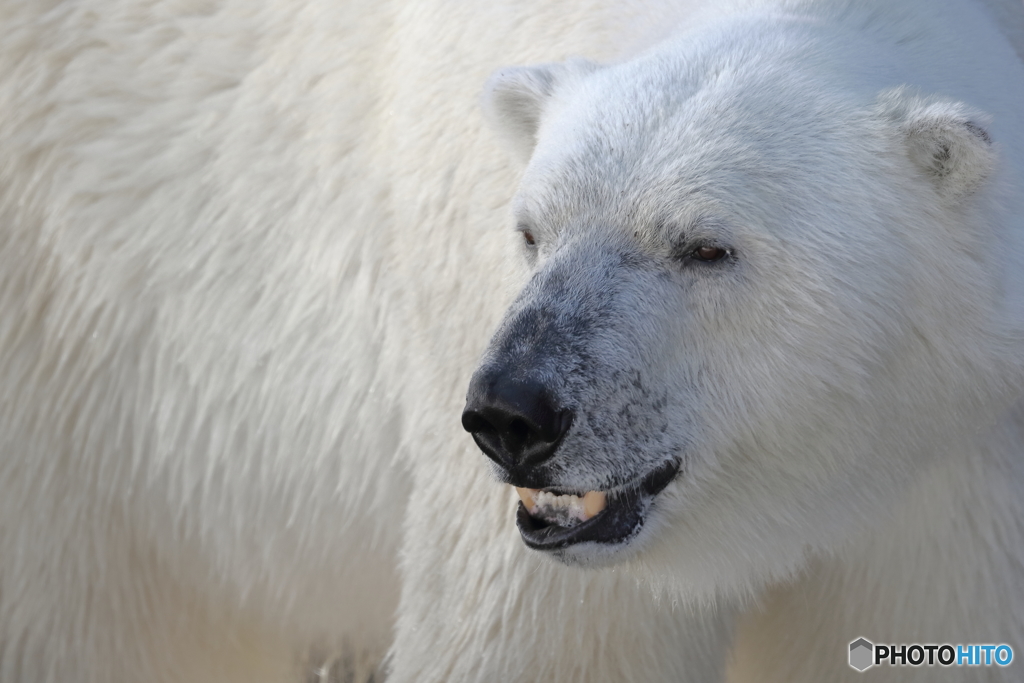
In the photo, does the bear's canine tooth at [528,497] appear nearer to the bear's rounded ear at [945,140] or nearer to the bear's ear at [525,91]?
the bear's ear at [525,91]

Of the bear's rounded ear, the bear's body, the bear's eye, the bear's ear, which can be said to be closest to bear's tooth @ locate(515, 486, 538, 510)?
the bear's body

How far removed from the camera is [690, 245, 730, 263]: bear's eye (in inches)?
66.5

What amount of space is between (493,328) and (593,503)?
0.50 meters

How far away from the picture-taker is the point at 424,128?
236 cm

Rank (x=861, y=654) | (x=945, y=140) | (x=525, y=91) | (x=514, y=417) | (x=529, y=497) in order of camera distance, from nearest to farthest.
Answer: (x=514, y=417) → (x=945, y=140) → (x=529, y=497) → (x=525, y=91) → (x=861, y=654)

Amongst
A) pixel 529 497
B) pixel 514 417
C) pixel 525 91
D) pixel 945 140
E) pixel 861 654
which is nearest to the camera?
pixel 514 417

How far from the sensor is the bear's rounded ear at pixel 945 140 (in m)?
1.61

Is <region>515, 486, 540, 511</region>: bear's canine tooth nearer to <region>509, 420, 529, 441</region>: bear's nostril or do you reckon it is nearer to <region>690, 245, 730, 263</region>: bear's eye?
<region>509, 420, 529, 441</region>: bear's nostril

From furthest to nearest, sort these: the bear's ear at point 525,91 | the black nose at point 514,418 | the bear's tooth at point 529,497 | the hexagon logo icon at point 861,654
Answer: the hexagon logo icon at point 861,654 < the bear's ear at point 525,91 < the bear's tooth at point 529,497 < the black nose at point 514,418

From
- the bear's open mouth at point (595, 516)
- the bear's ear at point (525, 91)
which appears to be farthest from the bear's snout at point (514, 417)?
the bear's ear at point (525, 91)

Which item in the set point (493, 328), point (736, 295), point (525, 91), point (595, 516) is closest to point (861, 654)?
point (595, 516)

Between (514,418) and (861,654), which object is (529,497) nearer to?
(514,418)

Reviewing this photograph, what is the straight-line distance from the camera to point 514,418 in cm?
154

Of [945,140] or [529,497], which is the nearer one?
[945,140]
